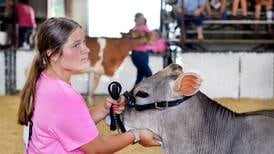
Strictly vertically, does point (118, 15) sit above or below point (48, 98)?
above

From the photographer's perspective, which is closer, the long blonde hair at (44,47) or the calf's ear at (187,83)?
the long blonde hair at (44,47)

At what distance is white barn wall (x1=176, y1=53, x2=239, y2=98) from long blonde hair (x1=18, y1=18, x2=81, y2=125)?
8.27 metres

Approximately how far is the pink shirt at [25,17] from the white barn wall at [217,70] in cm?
304

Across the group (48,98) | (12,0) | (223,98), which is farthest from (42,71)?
(12,0)

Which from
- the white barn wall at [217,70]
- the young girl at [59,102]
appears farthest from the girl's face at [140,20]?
the young girl at [59,102]

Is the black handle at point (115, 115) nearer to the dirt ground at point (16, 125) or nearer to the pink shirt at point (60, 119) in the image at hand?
the pink shirt at point (60, 119)

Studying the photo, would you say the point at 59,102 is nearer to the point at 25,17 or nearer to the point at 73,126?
the point at 73,126

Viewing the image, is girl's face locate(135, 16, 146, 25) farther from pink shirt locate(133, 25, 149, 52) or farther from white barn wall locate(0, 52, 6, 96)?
white barn wall locate(0, 52, 6, 96)

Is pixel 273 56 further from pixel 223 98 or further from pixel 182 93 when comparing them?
pixel 182 93

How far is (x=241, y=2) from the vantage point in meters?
12.4

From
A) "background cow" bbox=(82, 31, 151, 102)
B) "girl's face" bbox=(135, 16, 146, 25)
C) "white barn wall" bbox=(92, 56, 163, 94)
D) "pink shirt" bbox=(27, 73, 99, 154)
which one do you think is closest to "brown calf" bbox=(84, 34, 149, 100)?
"background cow" bbox=(82, 31, 151, 102)

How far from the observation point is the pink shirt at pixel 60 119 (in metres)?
2.78

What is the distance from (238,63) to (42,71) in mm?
8562

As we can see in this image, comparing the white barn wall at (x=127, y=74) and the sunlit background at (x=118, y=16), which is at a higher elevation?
the sunlit background at (x=118, y=16)
